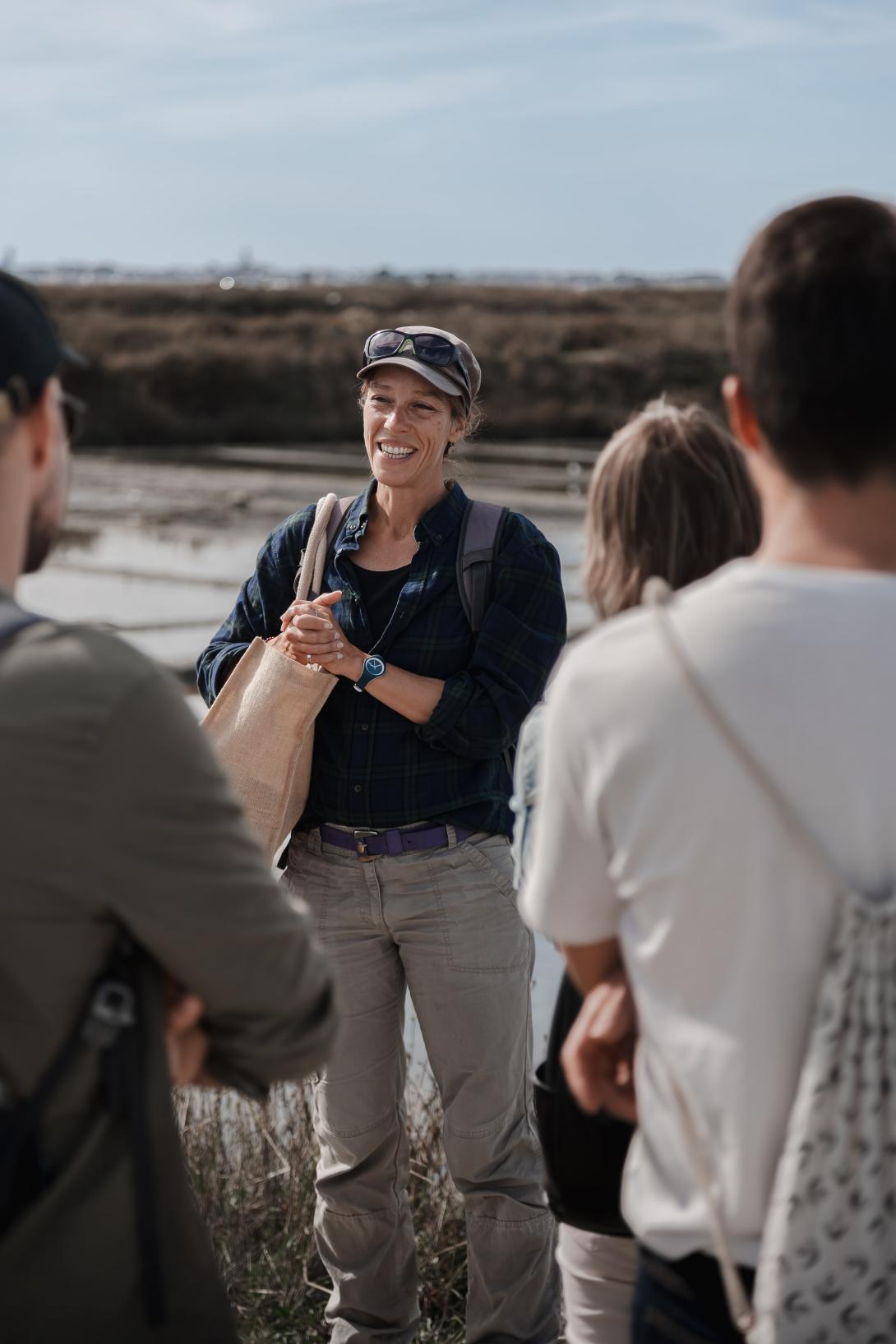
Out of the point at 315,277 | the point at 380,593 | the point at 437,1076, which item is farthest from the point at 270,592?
the point at 315,277

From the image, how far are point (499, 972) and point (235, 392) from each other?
35.9m

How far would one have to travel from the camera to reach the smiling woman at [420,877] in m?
3.34

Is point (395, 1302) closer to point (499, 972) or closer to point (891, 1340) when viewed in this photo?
point (499, 972)

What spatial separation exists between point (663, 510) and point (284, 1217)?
239 cm

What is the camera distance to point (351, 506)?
3609 mm

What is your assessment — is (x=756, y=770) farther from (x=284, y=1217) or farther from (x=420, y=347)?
(x=284, y=1217)

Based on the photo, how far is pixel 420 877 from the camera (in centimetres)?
335

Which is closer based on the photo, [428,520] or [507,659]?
[507,659]

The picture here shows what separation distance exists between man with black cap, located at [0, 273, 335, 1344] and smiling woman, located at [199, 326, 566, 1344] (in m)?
1.57

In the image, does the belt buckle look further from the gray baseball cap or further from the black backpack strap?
the black backpack strap

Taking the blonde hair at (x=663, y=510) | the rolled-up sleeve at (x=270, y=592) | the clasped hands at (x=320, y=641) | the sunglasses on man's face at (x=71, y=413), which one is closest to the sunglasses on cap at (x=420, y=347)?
the rolled-up sleeve at (x=270, y=592)

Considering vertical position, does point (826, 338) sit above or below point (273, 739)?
above

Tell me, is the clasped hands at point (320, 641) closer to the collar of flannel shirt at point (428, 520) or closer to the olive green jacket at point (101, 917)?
the collar of flannel shirt at point (428, 520)

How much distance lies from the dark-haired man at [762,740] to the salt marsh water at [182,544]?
3.12 metres
